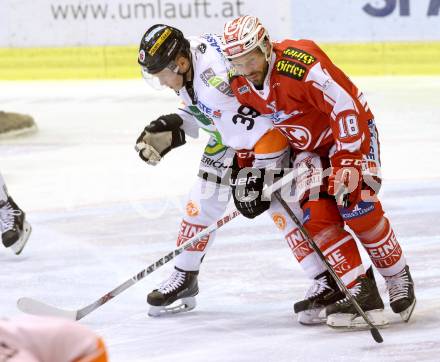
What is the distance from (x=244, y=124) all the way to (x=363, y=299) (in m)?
0.71

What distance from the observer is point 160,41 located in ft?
12.1

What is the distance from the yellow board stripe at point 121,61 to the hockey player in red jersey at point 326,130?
22.0 ft

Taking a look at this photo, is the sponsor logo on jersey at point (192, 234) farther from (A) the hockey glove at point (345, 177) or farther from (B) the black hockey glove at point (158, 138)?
(A) the hockey glove at point (345, 177)

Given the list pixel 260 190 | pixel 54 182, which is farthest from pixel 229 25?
pixel 54 182

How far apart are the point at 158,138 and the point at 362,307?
100cm

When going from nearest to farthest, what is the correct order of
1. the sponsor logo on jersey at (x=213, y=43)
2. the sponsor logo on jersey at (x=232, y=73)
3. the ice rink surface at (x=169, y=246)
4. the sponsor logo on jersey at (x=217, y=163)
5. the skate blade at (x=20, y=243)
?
the ice rink surface at (x=169, y=246), the sponsor logo on jersey at (x=232, y=73), the sponsor logo on jersey at (x=213, y=43), the sponsor logo on jersey at (x=217, y=163), the skate blade at (x=20, y=243)

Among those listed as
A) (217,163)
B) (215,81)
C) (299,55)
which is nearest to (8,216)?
(217,163)

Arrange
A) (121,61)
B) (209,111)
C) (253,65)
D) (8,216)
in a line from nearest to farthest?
(253,65)
(209,111)
(8,216)
(121,61)

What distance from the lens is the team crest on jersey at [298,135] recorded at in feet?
11.7

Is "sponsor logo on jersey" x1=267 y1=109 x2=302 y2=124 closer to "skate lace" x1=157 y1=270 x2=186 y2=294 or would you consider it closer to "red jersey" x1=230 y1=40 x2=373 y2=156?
"red jersey" x1=230 y1=40 x2=373 y2=156

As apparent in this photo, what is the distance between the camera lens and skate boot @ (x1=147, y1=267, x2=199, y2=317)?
156 inches

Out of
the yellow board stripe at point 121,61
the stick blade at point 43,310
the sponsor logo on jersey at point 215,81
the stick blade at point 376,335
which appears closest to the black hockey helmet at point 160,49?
the sponsor logo on jersey at point 215,81

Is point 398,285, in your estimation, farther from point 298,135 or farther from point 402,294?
point 298,135

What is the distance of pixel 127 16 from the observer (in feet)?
34.6
